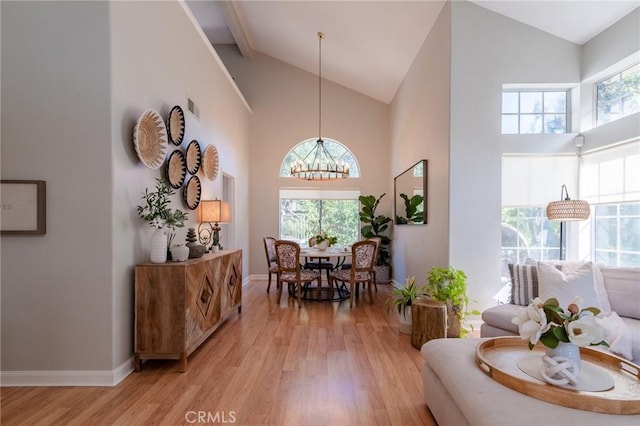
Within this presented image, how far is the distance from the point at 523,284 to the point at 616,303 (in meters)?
0.70

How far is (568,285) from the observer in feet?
8.95

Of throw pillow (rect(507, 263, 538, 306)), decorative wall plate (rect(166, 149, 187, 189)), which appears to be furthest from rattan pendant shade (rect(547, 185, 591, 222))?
decorative wall plate (rect(166, 149, 187, 189))

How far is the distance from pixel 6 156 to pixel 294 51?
5036 millimetres

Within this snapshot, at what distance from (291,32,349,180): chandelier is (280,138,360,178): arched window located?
0.16 meters

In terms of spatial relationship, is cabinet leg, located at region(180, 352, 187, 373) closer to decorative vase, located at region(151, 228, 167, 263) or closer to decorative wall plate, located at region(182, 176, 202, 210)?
decorative vase, located at region(151, 228, 167, 263)

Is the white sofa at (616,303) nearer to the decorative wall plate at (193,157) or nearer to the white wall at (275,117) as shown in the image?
the decorative wall plate at (193,157)

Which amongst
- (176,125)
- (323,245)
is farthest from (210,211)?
(323,245)

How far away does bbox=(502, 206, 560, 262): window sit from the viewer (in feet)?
12.5

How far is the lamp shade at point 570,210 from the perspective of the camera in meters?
3.12

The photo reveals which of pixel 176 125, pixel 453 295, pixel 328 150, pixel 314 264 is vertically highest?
pixel 328 150

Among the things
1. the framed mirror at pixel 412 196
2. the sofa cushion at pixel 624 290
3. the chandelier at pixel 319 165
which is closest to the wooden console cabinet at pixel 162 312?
the chandelier at pixel 319 165

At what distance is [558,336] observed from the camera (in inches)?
55.1

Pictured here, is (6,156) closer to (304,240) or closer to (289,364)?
(289,364)

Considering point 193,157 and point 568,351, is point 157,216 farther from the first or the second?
point 568,351
